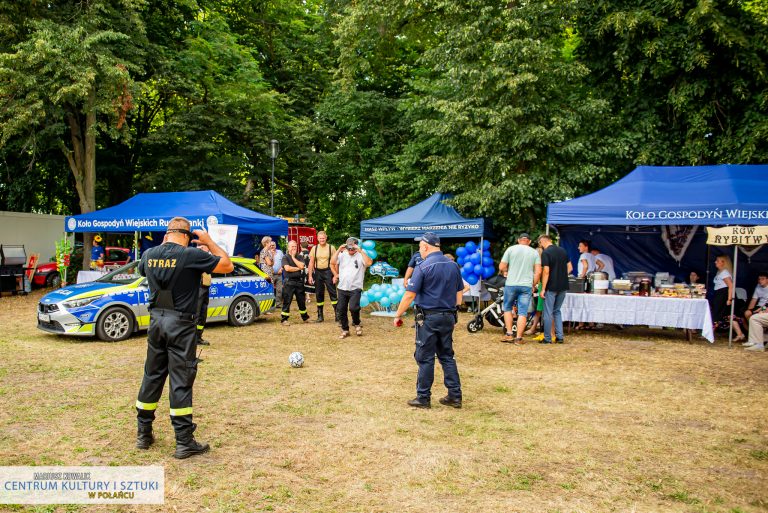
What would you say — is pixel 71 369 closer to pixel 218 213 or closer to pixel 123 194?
pixel 218 213

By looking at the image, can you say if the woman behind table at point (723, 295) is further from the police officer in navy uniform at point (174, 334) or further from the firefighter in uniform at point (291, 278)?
the police officer in navy uniform at point (174, 334)

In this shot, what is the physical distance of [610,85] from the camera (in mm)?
15859


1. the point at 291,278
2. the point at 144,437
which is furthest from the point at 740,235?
the point at 144,437

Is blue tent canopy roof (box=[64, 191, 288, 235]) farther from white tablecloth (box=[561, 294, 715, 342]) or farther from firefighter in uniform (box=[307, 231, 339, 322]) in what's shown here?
white tablecloth (box=[561, 294, 715, 342])

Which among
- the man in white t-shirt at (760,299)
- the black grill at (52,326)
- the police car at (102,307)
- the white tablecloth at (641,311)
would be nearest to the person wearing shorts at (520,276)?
the white tablecloth at (641,311)

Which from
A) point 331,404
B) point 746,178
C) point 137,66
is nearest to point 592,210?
point 746,178

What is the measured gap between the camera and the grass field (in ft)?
13.1

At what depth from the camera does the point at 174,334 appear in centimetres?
454

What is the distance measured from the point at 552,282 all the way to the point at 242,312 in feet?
20.3

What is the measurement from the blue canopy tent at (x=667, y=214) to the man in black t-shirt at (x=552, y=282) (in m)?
1.38

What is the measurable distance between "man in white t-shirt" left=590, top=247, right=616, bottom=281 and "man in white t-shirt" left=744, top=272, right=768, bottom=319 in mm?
2606

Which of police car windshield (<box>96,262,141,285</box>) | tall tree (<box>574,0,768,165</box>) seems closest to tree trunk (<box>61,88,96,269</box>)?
police car windshield (<box>96,262,141,285</box>)

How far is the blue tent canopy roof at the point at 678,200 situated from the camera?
1028 centimetres
